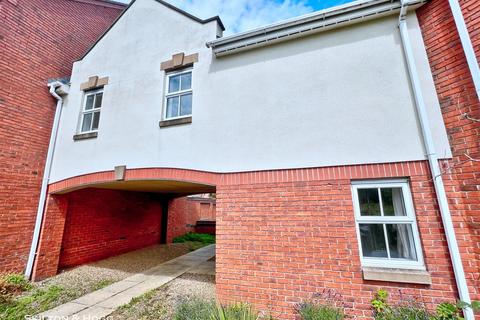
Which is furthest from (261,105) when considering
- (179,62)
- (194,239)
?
(194,239)

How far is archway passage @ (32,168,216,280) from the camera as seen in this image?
647 cm

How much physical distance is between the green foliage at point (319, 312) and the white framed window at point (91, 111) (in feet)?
24.6

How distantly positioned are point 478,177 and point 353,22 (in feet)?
12.2

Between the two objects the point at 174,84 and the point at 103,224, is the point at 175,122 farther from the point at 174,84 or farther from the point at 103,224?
the point at 103,224

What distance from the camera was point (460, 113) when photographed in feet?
13.0

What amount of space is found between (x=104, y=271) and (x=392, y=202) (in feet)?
28.5

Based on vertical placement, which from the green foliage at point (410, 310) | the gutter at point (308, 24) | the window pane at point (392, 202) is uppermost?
the gutter at point (308, 24)

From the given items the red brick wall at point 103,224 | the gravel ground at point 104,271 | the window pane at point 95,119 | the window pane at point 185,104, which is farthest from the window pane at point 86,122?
the gravel ground at point 104,271

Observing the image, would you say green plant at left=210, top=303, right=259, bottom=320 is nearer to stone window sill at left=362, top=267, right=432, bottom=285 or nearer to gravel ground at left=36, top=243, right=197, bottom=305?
stone window sill at left=362, top=267, right=432, bottom=285

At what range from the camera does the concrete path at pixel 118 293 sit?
4.91 meters

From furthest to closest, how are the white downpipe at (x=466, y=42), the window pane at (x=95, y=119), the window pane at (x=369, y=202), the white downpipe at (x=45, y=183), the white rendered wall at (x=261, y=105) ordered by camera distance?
the window pane at (x=95, y=119), the white downpipe at (x=45, y=183), the white rendered wall at (x=261, y=105), the window pane at (x=369, y=202), the white downpipe at (x=466, y=42)

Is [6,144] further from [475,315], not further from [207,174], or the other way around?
[475,315]

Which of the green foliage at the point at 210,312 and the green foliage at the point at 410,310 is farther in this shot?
the green foliage at the point at 210,312

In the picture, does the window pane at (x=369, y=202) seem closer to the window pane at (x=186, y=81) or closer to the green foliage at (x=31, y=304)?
the window pane at (x=186, y=81)
